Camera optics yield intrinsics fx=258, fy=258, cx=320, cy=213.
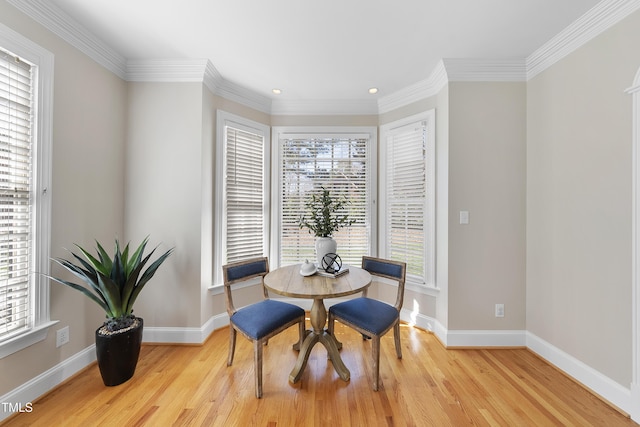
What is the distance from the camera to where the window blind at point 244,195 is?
2.85m

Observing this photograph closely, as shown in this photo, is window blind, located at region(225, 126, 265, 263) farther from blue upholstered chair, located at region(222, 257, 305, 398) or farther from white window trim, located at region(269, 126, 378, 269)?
blue upholstered chair, located at region(222, 257, 305, 398)

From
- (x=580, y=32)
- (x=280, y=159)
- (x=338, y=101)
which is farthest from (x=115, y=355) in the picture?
(x=580, y=32)

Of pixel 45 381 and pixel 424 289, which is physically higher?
pixel 424 289

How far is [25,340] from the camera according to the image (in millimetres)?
1654

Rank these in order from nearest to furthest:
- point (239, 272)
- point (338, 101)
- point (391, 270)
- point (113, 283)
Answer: point (113, 283) < point (239, 272) < point (391, 270) < point (338, 101)

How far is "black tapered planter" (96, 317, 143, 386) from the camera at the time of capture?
6.06 ft

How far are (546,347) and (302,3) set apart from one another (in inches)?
131

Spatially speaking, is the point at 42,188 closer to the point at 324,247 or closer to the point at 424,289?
the point at 324,247

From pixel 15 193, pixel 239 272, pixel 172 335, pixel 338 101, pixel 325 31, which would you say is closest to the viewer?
pixel 15 193

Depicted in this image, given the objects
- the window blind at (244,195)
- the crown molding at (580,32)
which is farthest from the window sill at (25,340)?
the crown molding at (580,32)

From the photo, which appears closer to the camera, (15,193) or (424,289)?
(15,193)

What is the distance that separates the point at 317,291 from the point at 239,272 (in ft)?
2.69

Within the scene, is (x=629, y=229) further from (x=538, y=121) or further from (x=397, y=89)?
(x=397, y=89)

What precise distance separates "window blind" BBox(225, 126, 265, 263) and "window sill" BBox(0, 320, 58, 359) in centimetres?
141
